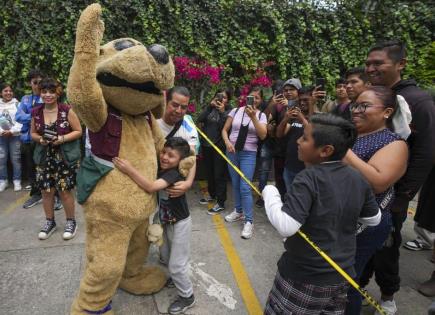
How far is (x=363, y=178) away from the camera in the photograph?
184 cm

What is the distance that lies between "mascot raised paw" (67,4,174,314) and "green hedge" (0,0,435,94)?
474 cm

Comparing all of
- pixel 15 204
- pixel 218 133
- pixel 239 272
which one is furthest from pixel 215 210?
pixel 15 204

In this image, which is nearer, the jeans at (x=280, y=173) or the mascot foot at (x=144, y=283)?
the mascot foot at (x=144, y=283)

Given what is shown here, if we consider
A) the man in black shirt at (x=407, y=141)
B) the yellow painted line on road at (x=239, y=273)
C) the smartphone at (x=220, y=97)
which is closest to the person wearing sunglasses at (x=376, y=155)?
the man in black shirt at (x=407, y=141)

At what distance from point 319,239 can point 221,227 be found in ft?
8.43

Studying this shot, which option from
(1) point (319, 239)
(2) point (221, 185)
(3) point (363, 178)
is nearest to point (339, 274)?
(1) point (319, 239)

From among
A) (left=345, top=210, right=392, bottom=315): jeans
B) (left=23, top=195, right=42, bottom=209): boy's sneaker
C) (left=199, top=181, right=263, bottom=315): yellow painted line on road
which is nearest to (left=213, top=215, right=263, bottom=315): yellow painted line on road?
(left=199, top=181, right=263, bottom=315): yellow painted line on road

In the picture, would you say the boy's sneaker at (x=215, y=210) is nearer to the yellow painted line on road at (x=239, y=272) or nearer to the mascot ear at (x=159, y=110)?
the yellow painted line on road at (x=239, y=272)

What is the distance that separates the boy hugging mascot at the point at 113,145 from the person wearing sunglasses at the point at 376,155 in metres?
1.34

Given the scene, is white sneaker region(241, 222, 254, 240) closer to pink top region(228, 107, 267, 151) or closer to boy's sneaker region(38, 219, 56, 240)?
pink top region(228, 107, 267, 151)

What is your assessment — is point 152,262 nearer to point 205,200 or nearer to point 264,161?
point 205,200

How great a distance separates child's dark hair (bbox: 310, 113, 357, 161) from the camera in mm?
1741

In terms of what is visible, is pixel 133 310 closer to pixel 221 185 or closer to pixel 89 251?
pixel 89 251

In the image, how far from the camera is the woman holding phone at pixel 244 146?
398 cm
